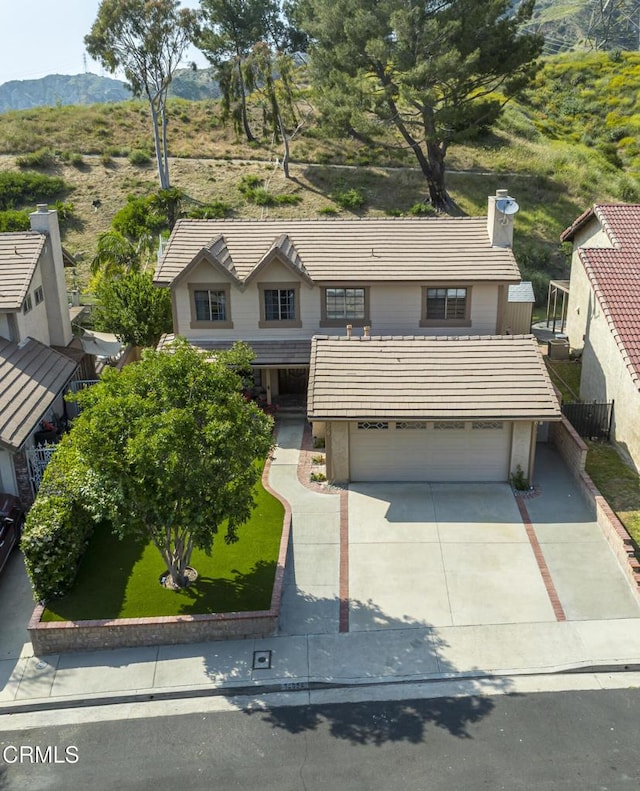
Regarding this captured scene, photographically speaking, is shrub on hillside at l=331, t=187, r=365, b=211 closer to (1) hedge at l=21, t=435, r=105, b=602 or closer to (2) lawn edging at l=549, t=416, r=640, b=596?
(2) lawn edging at l=549, t=416, r=640, b=596

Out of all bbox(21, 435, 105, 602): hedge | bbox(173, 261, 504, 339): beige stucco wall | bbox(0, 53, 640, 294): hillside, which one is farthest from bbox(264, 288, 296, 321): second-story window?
bbox(0, 53, 640, 294): hillside

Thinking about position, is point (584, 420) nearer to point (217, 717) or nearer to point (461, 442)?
point (461, 442)

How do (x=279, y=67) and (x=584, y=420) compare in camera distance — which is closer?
(x=584, y=420)

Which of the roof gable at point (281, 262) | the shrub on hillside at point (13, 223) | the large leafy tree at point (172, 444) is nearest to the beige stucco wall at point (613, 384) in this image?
the roof gable at point (281, 262)

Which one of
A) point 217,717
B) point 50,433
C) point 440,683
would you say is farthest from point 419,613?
point 50,433

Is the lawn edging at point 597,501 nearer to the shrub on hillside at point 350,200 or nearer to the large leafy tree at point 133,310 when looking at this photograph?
the large leafy tree at point 133,310

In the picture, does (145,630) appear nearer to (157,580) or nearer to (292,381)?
(157,580)

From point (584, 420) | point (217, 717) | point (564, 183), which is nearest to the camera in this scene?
point (217, 717)
